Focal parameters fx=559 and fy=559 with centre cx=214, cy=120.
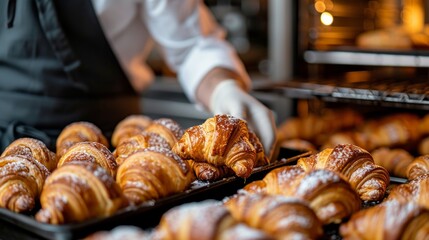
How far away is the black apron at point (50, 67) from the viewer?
213 cm

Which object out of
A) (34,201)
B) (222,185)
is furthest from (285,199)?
(34,201)

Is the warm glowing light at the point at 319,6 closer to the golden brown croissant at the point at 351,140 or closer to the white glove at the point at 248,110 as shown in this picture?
the golden brown croissant at the point at 351,140

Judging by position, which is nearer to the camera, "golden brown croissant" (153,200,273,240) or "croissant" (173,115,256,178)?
"golden brown croissant" (153,200,273,240)

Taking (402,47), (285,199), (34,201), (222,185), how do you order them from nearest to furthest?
(285,199) < (34,201) < (222,185) < (402,47)

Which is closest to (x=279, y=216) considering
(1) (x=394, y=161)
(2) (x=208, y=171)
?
(2) (x=208, y=171)

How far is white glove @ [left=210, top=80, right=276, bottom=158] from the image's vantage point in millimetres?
1862

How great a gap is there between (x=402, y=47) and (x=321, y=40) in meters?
0.39

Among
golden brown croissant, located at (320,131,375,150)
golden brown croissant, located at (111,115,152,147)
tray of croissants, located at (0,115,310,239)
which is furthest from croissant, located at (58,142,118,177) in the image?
golden brown croissant, located at (320,131,375,150)

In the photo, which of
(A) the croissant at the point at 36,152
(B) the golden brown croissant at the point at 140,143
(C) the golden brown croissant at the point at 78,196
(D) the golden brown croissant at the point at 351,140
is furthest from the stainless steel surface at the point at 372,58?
(C) the golden brown croissant at the point at 78,196

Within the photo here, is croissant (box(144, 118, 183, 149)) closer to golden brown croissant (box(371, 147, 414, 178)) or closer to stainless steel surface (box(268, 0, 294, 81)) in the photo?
golden brown croissant (box(371, 147, 414, 178))

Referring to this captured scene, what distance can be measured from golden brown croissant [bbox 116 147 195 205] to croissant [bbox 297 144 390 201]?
36 cm

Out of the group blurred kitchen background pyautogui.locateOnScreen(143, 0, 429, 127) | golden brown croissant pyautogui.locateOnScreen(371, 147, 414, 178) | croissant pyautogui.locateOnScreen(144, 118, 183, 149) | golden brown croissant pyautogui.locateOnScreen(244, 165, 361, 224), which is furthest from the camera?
blurred kitchen background pyautogui.locateOnScreen(143, 0, 429, 127)

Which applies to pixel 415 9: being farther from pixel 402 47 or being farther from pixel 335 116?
pixel 335 116

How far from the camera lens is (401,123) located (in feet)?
8.67
